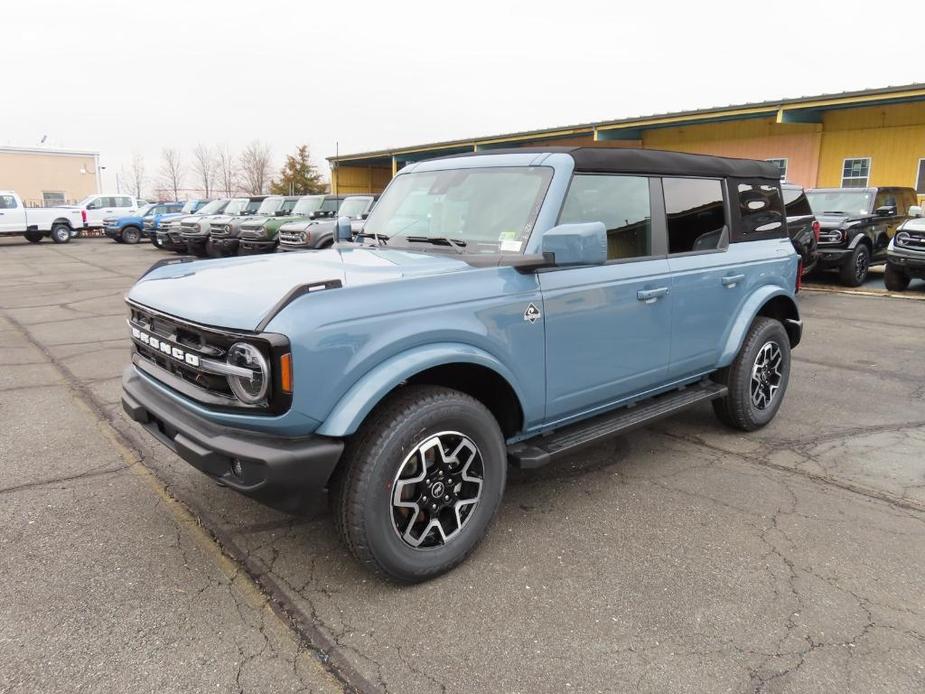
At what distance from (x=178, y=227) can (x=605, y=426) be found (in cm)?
1865

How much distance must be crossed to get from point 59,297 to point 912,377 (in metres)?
12.9

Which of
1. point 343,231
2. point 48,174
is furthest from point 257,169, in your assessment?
point 343,231

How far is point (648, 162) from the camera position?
3.96 metres

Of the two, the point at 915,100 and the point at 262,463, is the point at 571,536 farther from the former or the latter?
the point at 915,100

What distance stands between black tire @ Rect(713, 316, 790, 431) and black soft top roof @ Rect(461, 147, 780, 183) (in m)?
1.11

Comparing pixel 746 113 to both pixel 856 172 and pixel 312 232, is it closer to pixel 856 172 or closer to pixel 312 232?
pixel 856 172

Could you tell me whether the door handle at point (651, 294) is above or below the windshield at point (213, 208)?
below

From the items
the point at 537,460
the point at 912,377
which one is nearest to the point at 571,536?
the point at 537,460

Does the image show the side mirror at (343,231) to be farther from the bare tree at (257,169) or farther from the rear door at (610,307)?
the bare tree at (257,169)

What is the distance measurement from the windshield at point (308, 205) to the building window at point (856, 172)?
15016 millimetres

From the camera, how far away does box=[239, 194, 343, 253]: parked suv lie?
16.1 meters

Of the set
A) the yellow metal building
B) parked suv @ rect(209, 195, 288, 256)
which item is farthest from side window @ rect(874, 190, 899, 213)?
parked suv @ rect(209, 195, 288, 256)

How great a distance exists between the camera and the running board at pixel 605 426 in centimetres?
329

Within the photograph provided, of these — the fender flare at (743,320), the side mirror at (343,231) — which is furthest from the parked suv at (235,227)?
the fender flare at (743,320)
